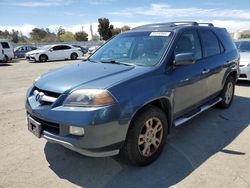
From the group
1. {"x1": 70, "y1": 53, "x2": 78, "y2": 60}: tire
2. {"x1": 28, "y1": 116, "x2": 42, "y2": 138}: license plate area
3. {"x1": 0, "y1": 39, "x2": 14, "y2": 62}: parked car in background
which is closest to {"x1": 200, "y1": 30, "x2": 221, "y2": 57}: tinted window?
{"x1": 28, "y1": 116, "x2": 42, "y2": 138}: license plate area

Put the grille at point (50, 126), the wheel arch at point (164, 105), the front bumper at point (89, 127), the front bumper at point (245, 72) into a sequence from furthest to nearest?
the front bumper at point (245, 72), the wheel arch at point (164, 105), the grille at point (50, 126), the front bumper at point (89, 127)

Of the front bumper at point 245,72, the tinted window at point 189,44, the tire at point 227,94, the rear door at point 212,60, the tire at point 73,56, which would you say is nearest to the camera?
the tinted window at point 189,44

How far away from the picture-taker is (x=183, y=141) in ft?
14.5

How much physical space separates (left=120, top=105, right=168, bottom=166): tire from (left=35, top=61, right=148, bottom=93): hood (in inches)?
21.3

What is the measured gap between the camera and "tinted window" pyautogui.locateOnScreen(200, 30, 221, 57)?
4957 mm

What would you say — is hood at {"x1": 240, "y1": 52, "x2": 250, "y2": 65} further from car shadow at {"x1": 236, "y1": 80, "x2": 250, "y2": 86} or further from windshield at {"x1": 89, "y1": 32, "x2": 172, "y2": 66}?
windshield at {"x1": 89, "y1": 32, "x2": 172, "y2": 66}

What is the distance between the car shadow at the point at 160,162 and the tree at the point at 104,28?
199 ft

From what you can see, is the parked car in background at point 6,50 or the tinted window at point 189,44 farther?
the parked car in background at point 6,50

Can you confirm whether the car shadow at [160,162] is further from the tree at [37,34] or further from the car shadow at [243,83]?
the tree at [37,34]

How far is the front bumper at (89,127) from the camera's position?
2.96 metres

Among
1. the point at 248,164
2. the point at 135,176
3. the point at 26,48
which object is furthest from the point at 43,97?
the point at 26,48

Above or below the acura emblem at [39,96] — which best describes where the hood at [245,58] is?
below

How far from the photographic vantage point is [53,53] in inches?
951

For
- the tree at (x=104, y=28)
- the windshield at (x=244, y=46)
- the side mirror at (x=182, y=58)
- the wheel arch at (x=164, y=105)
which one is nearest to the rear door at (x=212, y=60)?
the side mirror at (x=182, y=58)
